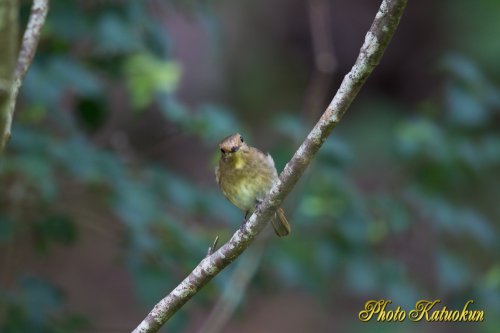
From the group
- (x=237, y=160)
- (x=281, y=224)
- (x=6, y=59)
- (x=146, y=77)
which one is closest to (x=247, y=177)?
(x=237, y=160)

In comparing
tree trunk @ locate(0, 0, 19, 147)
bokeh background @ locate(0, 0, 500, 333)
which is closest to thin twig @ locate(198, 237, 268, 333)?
bokeh background @ locate(0, 0, 500, 333)

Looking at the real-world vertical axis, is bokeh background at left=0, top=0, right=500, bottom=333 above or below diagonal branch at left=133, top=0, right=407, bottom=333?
above

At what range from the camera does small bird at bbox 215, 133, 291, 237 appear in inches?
138

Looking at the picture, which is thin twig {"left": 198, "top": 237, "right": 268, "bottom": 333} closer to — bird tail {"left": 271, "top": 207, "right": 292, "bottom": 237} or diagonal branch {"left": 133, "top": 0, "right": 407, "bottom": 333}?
bird tail {"left": 271, "top": 207, "right": 292, "bottom": 237}

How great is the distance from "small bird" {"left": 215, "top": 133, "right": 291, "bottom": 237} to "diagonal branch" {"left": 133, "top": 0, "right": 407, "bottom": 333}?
39.1 inches

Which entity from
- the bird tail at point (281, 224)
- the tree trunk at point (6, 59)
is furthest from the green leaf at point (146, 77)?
the tree trunk at point (6, 59)

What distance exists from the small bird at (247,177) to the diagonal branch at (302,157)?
99cm

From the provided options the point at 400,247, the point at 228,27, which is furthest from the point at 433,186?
the point at 228,27

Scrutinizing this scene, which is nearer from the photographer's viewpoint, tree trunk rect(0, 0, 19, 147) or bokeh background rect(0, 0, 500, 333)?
tree trunk rect(0, 0, 19, 147)

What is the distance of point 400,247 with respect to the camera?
7.91 metres

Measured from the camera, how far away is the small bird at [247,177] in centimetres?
350

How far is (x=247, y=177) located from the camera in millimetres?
3506

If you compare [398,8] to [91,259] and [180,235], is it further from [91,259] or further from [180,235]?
[91,259]

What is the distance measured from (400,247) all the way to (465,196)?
2554 millimetres
